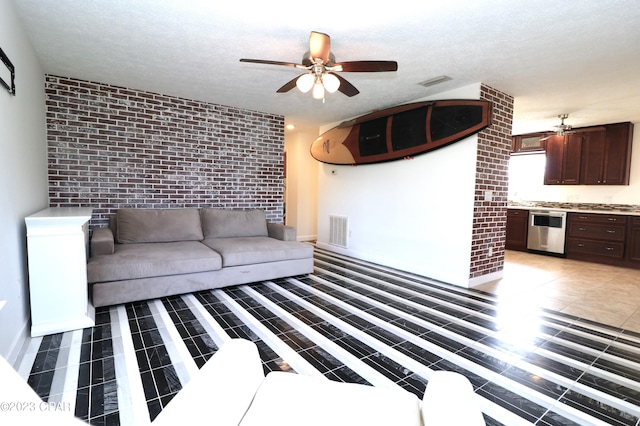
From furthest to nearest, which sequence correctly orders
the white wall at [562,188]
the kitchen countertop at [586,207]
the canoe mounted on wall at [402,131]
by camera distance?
the white wall at [562,188] < the kitchen countertop at [586,207] < the canoe mounted on wall at [402,131]

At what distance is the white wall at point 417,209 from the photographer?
3.74m

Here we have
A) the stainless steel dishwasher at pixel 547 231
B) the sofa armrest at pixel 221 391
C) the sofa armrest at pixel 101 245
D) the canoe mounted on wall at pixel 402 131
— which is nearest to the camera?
the sofa armrest at pixel 221 391

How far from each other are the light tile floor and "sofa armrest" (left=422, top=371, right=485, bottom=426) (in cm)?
264

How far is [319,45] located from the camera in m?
2.21

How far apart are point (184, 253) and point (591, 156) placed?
262 inches

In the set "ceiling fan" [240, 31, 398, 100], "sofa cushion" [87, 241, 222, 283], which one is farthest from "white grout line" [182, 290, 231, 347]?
"ceiling fan" [240, 31, 398, 100]

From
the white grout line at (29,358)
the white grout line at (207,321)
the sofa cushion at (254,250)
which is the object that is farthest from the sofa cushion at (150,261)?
the white grout line at (29,358)

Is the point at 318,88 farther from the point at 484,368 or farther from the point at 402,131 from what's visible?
the point at 484,368

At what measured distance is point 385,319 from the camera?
2734 mm

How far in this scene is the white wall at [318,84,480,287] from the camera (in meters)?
3.74

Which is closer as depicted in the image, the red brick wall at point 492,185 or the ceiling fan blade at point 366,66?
the ceiling fan blade at point 366,66

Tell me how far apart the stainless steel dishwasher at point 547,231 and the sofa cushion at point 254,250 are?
4526 mm

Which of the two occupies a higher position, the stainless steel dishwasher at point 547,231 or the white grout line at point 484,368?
the stainless steel dishwasher at point 547,231

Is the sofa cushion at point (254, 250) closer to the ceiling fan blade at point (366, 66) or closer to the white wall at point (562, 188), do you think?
the ceiling fan blade at point (366, 66)
